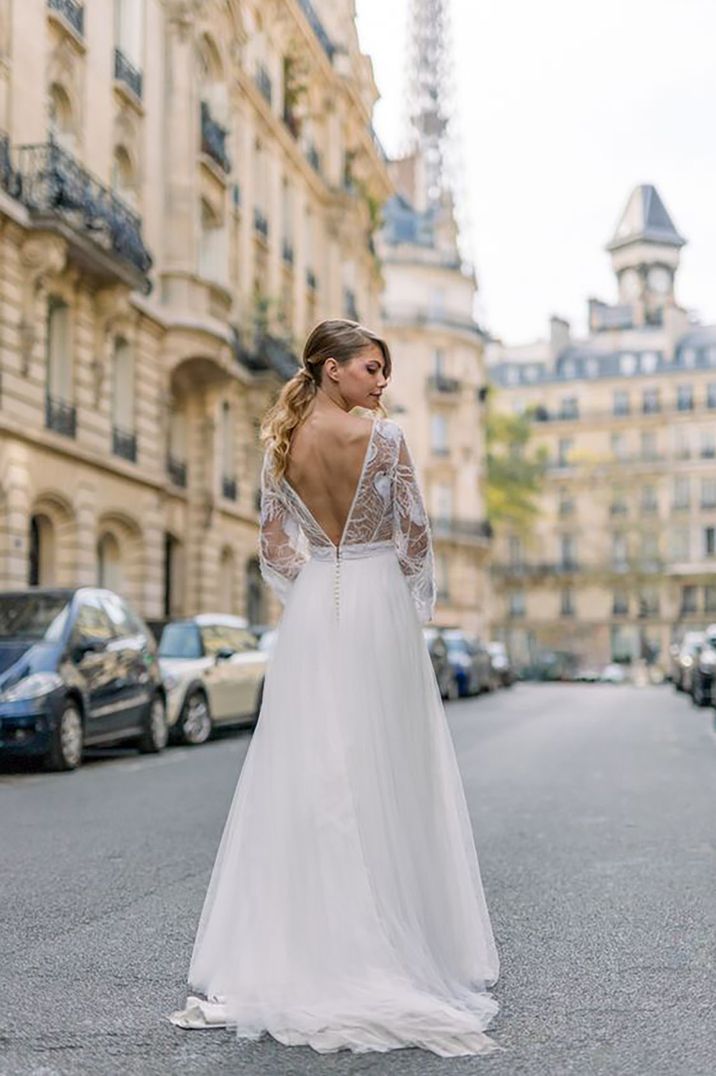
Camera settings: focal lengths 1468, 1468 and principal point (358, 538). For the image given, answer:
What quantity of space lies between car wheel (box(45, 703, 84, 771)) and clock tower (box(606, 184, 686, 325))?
88.3m

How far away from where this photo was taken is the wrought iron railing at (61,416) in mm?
22500

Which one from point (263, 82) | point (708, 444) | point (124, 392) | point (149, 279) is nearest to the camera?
point (149, 279)

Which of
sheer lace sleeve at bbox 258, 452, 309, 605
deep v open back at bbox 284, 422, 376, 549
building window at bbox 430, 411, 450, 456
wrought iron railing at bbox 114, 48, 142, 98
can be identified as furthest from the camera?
building window at bbox 430, 411, 450, 456

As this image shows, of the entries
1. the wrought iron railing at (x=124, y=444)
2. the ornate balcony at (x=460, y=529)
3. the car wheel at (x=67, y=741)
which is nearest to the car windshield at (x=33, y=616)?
the car wheel at (x=67, y=741)

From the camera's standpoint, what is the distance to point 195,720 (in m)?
16.5

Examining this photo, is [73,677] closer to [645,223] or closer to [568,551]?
[568,551]

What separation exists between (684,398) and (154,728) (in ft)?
252

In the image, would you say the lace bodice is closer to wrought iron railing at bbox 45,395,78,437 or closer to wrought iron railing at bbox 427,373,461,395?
wrought iron railing at bbox 45,395,78,437

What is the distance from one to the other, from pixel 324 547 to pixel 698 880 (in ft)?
10.6

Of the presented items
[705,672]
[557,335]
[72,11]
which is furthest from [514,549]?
[72,11]

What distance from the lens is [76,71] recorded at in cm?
2400

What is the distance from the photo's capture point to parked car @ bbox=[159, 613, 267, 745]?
1616 centimetres

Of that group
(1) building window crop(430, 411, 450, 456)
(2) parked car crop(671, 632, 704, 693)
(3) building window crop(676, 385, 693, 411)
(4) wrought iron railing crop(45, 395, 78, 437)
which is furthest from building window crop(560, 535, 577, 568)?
(4) wrought iron railing crop(45, 395, 78, 437)

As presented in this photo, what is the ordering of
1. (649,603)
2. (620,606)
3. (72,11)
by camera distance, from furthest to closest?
(620,606)
(649,603)
(72,11)
